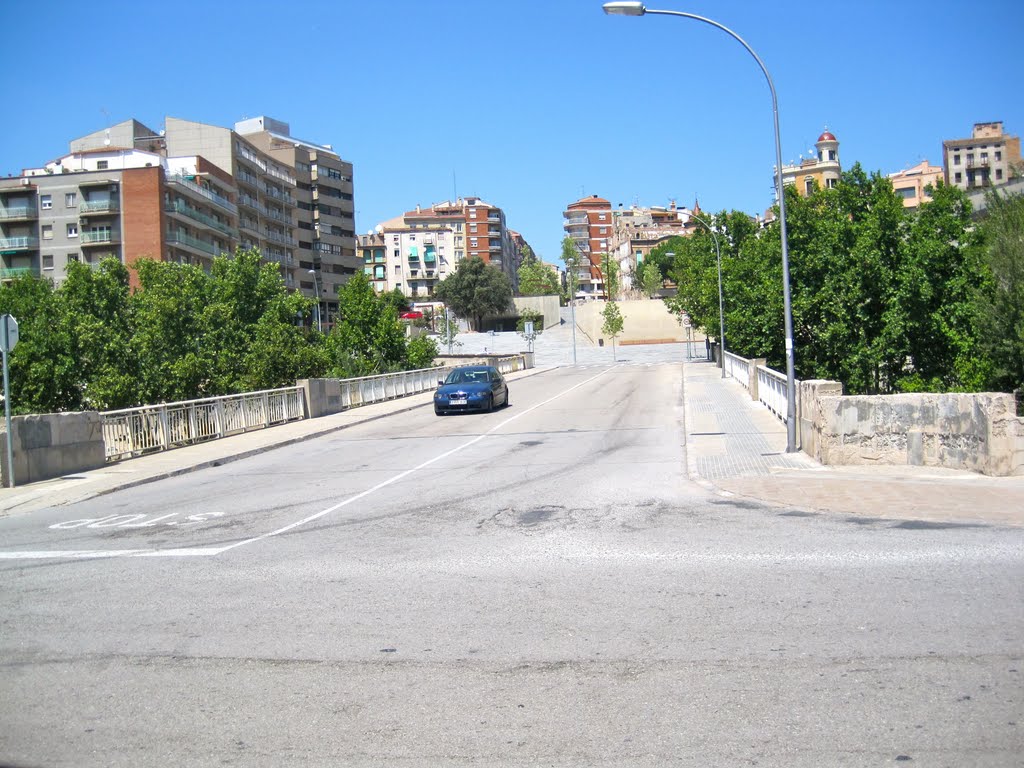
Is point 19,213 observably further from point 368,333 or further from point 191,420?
point 191,420

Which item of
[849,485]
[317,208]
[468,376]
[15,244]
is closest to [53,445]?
[849,485]

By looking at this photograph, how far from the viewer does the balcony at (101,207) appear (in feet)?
242

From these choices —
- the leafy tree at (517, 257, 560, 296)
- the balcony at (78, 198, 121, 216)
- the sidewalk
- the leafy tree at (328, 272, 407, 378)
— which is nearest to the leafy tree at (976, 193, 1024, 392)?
the sidewalk

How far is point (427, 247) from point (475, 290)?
1206 inches

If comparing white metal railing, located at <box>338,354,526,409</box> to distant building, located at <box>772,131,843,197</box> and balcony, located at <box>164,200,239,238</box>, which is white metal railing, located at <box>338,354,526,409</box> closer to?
balcony, located at <box>164,200,239,238</box>

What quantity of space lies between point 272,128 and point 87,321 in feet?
231

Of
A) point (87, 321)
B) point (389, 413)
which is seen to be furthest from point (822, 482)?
point (87, 321)

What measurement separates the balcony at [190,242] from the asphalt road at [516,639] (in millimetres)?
67171

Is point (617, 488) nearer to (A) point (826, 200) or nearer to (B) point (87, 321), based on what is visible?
(A) point (826, 200)

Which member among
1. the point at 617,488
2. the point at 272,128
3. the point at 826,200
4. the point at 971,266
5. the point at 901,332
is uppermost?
the point at 272,128

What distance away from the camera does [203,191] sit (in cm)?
7838

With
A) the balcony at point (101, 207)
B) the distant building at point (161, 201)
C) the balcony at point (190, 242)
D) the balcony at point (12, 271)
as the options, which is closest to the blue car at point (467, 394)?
the distant building at point (161, 201)

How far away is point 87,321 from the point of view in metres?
45.8

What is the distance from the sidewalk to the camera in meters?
10.7
